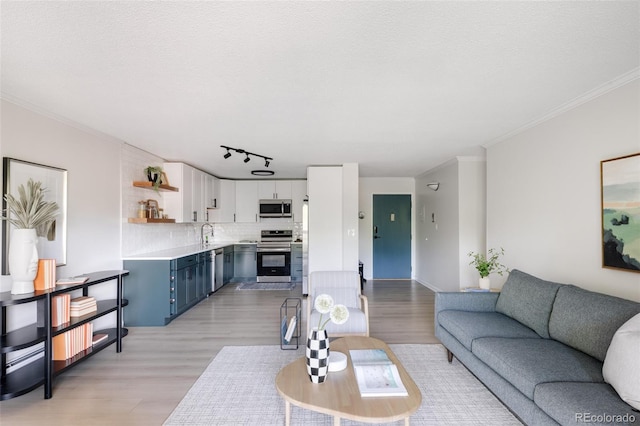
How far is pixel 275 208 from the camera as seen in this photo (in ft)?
22.4

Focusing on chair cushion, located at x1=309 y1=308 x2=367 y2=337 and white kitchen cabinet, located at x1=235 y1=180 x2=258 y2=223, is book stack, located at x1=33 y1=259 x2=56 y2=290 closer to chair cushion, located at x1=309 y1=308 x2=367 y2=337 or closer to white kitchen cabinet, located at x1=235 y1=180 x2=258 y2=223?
chair cushion, located at x1=309 y1=308 x2=367 y2=337

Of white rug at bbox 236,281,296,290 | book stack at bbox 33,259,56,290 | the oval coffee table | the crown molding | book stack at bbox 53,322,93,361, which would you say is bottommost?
white rug at bbox 236,281,296,290

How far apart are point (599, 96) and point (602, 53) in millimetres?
742

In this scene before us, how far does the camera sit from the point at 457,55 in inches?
71.6

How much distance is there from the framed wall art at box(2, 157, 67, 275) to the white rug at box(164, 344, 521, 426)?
1.85 meters

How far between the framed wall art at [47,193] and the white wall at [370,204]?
5.38 meters

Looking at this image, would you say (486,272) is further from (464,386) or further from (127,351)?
(127,351)

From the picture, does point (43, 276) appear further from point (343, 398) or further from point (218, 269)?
point (218, 269)

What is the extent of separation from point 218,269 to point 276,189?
87.0 inches

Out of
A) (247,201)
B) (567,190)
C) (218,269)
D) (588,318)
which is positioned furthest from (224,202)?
(588,318)

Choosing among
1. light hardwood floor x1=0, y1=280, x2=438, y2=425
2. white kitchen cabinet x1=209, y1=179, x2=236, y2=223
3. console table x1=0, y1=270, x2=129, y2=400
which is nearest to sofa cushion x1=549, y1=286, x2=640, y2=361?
light hardwood floor x1=0, y1=280, x2=438, y2=425

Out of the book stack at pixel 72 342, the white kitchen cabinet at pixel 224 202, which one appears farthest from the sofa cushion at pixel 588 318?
the white kitchen cabinet at pixel 224 202

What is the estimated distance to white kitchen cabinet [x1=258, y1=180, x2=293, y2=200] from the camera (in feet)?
22.5

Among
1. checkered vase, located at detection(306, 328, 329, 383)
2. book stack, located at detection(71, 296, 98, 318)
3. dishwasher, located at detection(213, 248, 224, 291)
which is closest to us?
checkered vase, located at detection(306, 328, 329, 383)
